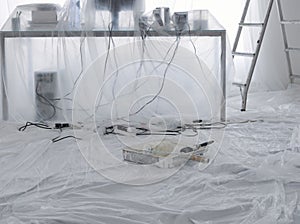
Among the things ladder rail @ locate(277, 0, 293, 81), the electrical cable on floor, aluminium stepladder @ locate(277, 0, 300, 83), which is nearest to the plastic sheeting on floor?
the electrical cable on floor

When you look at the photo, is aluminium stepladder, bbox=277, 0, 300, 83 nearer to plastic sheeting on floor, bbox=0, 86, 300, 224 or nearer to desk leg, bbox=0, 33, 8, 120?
plastic sheeting on floor, bbox=0, 86, 300, 224

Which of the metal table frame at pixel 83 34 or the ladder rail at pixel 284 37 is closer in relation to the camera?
the metal table frame at pixel 83 34

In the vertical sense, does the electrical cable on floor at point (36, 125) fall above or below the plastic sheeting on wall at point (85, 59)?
below

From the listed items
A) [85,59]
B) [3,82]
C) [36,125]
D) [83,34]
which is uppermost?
[83,34]

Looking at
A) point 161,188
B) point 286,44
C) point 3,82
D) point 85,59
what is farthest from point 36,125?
point 286,44

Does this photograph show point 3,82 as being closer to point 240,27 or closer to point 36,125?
point 36,125

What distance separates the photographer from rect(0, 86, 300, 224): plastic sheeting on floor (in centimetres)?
130

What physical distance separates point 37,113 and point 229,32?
1.69 m

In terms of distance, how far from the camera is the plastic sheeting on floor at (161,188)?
4.27 feet

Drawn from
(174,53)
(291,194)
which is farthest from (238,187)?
(174,53)

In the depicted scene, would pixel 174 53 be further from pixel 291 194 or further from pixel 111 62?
pixel 291 194

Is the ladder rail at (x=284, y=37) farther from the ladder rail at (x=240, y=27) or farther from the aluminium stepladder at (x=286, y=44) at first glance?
the ladder rail at (x=240, y=27)

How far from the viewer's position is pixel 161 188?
1.56 meters

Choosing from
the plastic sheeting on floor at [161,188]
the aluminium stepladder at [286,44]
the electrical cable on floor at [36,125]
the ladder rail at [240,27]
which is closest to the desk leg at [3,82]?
the electrical cable on floor at [36,125]
